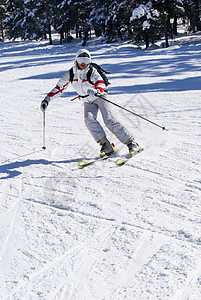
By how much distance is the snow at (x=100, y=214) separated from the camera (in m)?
2.40

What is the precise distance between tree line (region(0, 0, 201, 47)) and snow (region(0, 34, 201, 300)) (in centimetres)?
1869

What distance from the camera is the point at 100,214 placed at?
3.30m

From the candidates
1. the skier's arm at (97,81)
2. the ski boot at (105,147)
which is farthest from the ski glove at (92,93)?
the ski boot at (105,147)

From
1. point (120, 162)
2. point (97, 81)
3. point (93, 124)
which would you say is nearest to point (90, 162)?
point (120, 162)

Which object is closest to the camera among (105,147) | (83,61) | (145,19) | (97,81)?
(83,61)

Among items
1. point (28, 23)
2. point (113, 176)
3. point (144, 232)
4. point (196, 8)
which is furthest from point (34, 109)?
point (28, 23)

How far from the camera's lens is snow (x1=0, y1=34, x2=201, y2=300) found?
94.4 inches

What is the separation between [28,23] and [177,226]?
42812 mm

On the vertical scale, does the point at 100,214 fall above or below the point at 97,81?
below

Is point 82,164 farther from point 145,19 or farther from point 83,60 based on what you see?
point 145,19

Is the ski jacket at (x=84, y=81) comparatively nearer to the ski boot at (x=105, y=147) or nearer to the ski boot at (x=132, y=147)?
the ski boot at (x=105, y=147)

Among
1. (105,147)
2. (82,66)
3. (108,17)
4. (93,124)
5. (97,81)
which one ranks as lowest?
(105,147)

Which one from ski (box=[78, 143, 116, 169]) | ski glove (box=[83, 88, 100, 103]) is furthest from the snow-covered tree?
ski (box=[78, 143, 116, 169])

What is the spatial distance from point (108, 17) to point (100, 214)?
97.9ft
